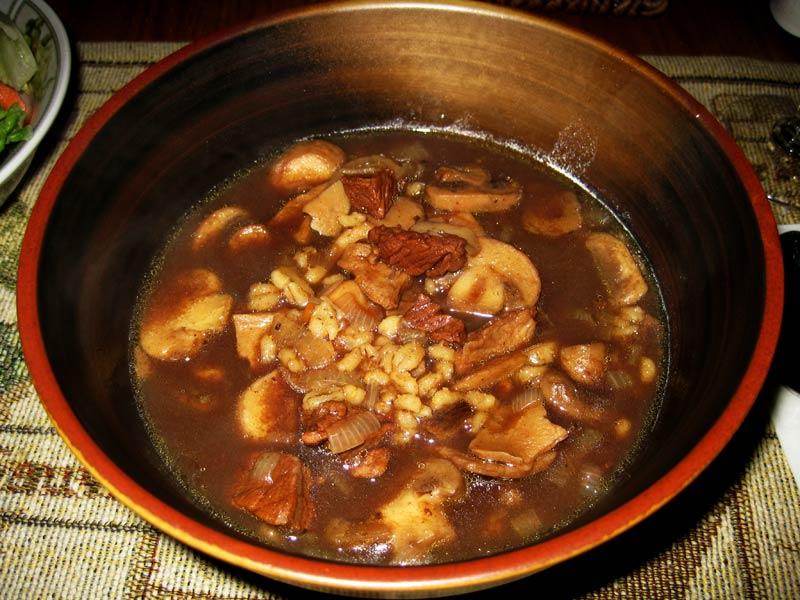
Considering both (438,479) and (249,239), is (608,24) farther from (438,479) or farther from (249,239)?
(438,479)

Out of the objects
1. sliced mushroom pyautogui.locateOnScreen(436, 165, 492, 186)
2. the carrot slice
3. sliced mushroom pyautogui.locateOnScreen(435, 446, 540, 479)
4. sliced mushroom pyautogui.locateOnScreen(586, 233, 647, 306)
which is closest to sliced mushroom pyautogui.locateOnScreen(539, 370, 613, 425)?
sliced mushroom pyautogui.locateOnScreen(435, 446, 540, 479)

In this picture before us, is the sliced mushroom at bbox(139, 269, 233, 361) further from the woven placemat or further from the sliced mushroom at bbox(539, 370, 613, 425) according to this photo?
the sliced mushroom at bbox(539, 370, 613, 425)

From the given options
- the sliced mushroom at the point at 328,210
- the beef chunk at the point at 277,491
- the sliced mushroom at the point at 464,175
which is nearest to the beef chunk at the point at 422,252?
the sliced mushroom at the point at 328,210

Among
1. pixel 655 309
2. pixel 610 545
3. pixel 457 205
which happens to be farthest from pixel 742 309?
pixel 457 205

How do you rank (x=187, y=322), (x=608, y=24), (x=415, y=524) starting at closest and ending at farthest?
1. (x=415, y=524)
2. (x=187, y=322)
3. (x=608, y=24)

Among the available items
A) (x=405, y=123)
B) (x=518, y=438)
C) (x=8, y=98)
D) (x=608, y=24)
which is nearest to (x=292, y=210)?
(x=405, y=123)

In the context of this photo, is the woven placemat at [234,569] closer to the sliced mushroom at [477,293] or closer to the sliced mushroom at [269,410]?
the sliced mushroom at [269,410]

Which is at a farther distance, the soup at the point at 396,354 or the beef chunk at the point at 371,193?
the beef chunk at the point at 371,193
